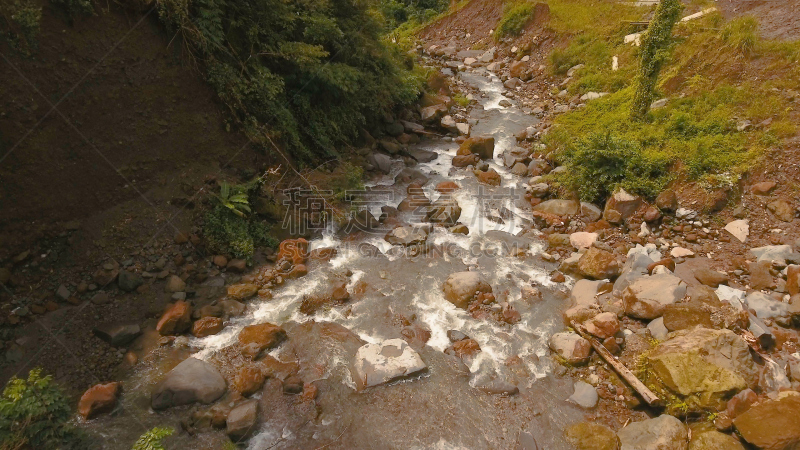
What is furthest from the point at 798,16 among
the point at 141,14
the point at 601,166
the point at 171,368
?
the point at 171,368

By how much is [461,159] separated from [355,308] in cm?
712

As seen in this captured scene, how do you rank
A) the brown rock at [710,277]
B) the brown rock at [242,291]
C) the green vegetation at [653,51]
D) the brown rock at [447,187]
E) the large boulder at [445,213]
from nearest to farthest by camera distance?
the brown rock at [710,277] < the brown rock at [242,291] < the large boulder at [445,213] < the green vegetation at [653,51] < the brown rock at [447,187]

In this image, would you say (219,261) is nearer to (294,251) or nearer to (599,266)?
(294,251)

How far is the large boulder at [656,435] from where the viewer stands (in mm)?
5566

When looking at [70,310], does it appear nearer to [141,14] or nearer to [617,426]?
[141,14]

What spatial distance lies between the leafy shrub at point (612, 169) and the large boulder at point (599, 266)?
101 inches

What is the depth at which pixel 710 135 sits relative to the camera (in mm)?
10656

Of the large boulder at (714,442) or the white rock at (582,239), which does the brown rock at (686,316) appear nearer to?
the large boulder at (714,442)

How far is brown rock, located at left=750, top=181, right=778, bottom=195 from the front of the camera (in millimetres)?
9320

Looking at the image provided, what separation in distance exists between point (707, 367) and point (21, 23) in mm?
12113

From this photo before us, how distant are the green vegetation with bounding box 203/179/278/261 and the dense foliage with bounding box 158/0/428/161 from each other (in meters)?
1.67

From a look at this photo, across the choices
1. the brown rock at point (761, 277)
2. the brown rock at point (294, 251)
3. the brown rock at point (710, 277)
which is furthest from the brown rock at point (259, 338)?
the brown rock at point (761, 277)

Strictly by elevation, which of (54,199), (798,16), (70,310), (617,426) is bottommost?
(617,426)

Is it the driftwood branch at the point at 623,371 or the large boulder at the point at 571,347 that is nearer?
the driftwood branch at the point at 623,371
